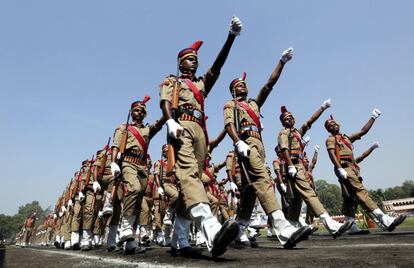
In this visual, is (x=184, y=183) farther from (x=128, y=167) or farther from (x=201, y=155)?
(x=128, y=167)

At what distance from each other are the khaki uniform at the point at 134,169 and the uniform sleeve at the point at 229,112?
73.9 inches

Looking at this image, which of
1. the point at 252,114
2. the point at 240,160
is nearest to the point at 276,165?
the point at 252,114

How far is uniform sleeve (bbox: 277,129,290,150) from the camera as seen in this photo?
7031 millimetres

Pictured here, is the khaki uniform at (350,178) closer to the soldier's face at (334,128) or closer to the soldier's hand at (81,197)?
the soldier's face at (334,128)

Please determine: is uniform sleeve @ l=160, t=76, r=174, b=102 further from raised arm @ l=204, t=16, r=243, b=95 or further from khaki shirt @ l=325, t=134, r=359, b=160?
khaki shirt @ l=325, t=134, r=359, b=160

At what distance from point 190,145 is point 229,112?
167 centimetres

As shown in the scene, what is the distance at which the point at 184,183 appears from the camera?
361 centimetres

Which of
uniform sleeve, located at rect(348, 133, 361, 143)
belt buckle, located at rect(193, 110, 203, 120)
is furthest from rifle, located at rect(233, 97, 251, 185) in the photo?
uniform sleeve, located at rect(348, 133, 361, 143)

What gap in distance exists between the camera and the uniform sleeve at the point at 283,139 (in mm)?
7031

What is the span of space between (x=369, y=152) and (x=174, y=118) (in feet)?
29.8

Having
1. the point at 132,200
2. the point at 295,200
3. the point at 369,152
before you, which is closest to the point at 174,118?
the point at 132,200

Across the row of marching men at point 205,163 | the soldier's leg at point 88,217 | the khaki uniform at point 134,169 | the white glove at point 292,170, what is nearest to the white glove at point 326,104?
the row of marching men at point 205,163

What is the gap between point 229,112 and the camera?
17.9ft

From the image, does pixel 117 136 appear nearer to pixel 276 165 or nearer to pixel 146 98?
pixel 146 98
